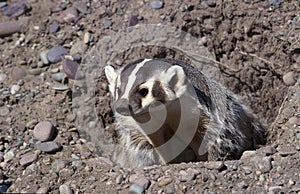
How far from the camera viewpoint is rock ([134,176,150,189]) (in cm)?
338

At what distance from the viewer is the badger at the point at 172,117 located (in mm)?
3539

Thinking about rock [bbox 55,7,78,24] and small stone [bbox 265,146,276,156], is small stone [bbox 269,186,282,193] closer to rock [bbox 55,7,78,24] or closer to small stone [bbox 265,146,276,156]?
small stone [bbox 265,146,276,156]

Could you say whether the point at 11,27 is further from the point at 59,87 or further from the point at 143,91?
the point at 143,91

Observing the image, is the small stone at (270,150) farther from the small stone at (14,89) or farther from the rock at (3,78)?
the rock at (3,78)

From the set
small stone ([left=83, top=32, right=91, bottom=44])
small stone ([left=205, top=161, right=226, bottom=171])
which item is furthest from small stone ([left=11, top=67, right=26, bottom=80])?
small stone ([left=205, top=161, right=226, bottom=171])

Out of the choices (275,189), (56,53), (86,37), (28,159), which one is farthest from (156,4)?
(275,189)

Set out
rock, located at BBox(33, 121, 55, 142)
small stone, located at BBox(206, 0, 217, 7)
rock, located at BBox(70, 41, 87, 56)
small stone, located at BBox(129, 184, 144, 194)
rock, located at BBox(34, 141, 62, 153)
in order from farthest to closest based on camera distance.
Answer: small stone, located at BBox(206, 0, 217, 7) → rock, located at BBox(70, 41, 87, 56) → rock, located at BBox(33, 121, 55, 142) → rock, located at BBox(34, 141, 62, 153) → small stone, located at BBox(129, 184, 144, 194)

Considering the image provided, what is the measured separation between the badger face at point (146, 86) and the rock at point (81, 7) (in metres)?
1.16

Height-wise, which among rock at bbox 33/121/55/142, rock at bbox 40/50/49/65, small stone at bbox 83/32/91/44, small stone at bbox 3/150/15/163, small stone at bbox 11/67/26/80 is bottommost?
small stone at bbox 3/150/15/163

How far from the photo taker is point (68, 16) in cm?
477

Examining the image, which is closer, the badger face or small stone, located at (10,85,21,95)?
the badger face

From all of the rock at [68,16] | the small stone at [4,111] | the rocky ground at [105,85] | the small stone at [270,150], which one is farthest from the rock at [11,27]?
the small stone at [270,150]

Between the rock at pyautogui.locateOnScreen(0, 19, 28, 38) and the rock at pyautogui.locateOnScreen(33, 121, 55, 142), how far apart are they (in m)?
1.00

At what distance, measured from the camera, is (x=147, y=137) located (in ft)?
13.1
